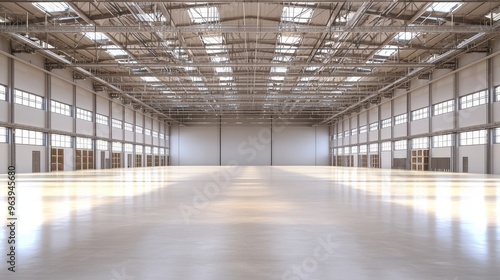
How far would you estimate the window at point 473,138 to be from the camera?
3325cm

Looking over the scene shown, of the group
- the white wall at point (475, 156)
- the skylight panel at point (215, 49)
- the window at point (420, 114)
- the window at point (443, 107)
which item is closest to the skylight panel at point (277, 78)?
the skylight panel at point (215, 49)

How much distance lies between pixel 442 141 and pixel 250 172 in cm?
1885

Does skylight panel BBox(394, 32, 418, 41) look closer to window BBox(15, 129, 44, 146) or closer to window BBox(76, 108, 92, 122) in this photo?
window BBox(15, 129, 44, 146)

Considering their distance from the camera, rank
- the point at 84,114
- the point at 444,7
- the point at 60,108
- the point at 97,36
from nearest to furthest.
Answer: the point at 444,7
the point at 97,36
the point at 60,108
the point at 84,114

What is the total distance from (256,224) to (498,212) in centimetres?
571

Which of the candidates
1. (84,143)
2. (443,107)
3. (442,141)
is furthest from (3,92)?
(442,141)

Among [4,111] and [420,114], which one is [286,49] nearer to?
[420,114]

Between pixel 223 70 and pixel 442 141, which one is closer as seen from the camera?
pixel 442 141

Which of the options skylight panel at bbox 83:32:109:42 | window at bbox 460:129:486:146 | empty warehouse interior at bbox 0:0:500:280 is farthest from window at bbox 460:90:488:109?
skylight panel at bbox 83:32:109:42

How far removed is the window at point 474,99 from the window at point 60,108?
36.6 meters

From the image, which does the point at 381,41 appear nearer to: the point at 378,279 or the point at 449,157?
the point at 449,157

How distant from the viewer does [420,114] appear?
44.7 metres

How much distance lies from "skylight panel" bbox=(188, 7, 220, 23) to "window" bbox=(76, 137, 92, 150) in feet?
73.9

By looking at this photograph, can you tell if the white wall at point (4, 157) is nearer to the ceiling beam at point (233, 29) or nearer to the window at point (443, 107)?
the ceiling beam at point (233, 29)
